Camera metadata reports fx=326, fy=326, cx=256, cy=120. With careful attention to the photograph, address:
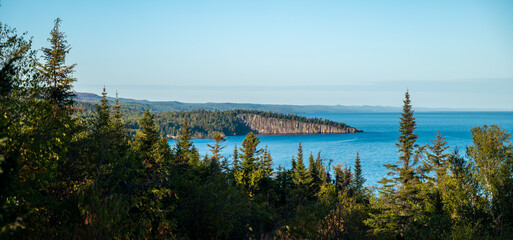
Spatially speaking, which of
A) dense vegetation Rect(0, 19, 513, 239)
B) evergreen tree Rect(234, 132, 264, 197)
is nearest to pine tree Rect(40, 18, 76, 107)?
dense vegetation Rect(0, 19, 513, 239)

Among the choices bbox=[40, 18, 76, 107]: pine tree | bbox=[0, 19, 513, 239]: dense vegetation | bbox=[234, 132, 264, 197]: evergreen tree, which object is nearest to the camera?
bbox=[0, 19, 513, 239]: dense vegetation

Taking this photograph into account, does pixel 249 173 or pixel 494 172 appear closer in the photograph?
pixel 494 172

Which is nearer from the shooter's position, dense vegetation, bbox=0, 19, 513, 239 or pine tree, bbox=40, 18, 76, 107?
dense vegetation, bbox=0, 19, 513, 239

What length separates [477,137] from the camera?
1287 inches

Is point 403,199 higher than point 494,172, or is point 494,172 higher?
point 494,172

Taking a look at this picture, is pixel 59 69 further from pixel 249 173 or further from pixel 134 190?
pixel 249 173

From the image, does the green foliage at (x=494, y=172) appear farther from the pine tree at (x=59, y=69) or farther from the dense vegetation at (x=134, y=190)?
the pine tree at (x=59, y=69)

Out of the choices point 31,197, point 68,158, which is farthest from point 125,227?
point 68,158

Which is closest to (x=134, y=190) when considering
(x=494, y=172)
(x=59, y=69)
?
(x=59, y=69)

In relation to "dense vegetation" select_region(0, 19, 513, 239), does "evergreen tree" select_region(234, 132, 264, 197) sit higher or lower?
lower

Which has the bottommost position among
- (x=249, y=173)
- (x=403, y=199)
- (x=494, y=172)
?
(x=249, y=173)

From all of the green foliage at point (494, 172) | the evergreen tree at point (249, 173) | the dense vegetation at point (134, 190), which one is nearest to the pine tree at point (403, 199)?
the dense vegetation at point (134, 190)

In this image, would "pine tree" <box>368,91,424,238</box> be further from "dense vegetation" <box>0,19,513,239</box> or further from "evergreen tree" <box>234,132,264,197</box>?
"evergreen tree" <box>234,132,264,197</box>

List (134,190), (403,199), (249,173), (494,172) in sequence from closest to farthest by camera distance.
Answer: (134,190) → (494,172) → (403,199) → (249,173)
